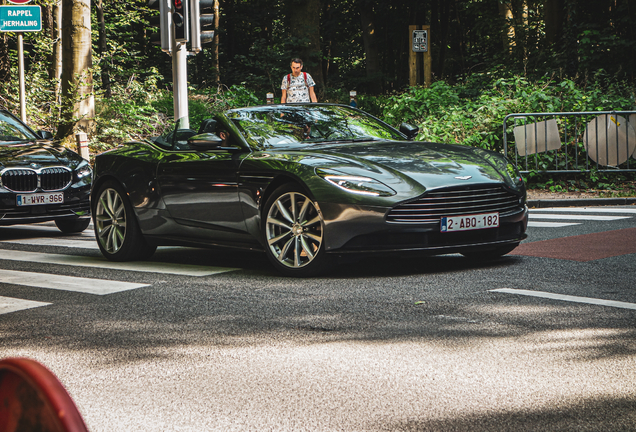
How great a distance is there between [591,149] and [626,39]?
21.1 ft

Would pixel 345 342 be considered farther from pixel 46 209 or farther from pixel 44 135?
pixel 44 135

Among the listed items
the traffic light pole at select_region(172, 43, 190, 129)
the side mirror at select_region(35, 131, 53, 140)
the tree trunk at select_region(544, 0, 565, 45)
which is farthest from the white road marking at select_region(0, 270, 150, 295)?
the tree trunk at select_region(544, 0, 565, 45)

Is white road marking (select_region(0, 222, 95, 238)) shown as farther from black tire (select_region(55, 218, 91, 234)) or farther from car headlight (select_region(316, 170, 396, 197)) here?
car headlight (select_region(316, 170, 396, 197))

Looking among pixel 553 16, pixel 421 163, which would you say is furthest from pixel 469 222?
pixel 553 16

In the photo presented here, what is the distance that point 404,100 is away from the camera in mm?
18016

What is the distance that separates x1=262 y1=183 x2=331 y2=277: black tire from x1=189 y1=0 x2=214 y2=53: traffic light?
7629 millimetres

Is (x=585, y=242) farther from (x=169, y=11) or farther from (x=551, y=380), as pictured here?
(x=169, y=11)

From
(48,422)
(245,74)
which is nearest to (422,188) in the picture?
(48,422)

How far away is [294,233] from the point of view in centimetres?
645

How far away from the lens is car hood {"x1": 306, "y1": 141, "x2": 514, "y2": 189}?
248 inches

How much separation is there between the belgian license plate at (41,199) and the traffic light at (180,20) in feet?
13.3

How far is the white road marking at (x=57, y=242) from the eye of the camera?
9641mm

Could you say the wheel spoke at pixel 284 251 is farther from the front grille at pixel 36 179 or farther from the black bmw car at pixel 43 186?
the front grille at pixel 36 179

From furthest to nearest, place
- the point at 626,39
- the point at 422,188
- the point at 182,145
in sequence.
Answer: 1. the point at 626,39
2. the point at 182,145
3. the point at 422,188
